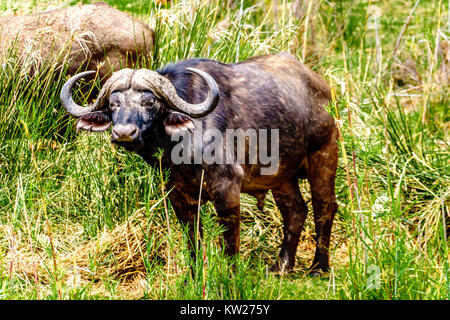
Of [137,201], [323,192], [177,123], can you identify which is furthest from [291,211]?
[177,123]

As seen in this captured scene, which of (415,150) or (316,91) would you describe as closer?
(316,91)

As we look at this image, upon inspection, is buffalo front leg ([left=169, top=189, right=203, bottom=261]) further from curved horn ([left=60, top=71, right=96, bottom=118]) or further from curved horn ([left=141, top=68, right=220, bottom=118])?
curved horn ([left=60, top=71, right=96, bottom=118])

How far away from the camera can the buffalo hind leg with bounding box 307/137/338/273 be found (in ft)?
17.8

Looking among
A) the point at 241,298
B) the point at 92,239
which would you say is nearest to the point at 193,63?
the point at 92,239

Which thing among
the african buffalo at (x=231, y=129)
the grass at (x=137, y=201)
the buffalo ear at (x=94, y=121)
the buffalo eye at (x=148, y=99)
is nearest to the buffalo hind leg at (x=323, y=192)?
the african buffalo at (x=231, y=129)

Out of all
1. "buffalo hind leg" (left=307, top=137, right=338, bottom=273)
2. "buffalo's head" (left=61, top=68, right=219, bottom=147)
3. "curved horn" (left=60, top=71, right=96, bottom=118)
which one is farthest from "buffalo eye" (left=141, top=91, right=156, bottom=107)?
"buffalo hind leg" (left=307, top=137, right=338, bottom=273)

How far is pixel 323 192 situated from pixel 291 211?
333 millimetres

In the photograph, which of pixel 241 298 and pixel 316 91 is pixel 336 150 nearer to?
pixel 316 91

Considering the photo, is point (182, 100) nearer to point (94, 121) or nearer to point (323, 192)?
point (94, 121)

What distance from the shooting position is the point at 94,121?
471cm

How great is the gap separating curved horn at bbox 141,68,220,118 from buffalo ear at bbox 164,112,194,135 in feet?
0.12

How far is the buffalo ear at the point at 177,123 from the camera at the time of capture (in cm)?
455

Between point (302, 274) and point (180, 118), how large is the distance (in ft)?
5.47
